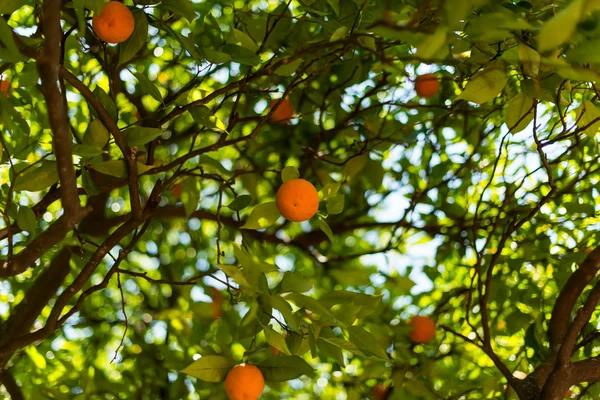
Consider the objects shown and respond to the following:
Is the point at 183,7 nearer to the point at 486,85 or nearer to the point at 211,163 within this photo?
the point at 211,163

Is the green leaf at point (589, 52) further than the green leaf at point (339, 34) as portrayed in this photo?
No

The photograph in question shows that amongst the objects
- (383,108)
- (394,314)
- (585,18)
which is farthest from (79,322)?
→ (585,18)

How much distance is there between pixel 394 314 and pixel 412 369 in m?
0.26

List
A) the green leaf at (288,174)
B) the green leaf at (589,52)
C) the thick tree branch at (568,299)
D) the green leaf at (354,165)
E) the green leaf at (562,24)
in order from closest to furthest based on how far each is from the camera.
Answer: the green leaf at (562,24)
the green leaf at (589,52)
the green leaf at (288,174)
the thick tree branch at (568,299)
the green leaf at (354,165)

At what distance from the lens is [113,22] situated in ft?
3.57

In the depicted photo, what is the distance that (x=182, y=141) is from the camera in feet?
7.15

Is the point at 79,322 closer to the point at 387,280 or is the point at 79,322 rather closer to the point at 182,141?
the point at 182,141

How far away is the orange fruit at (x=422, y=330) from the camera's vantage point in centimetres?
191

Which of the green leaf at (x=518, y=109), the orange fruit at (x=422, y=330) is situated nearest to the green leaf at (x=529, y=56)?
the green leaf at (x=518, y=109)

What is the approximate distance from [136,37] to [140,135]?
0.21m

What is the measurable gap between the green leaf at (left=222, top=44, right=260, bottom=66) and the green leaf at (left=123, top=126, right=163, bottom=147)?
0.20 m

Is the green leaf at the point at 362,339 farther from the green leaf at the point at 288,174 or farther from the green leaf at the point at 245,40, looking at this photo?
the green leaf at the point at 245,40

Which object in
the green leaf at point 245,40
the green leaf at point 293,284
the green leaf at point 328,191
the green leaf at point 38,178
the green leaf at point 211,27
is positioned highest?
the green leaf at point 211,27

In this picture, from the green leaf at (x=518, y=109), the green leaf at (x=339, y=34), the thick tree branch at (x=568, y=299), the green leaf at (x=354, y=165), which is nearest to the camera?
the green leaf at (x=339, y=34)
